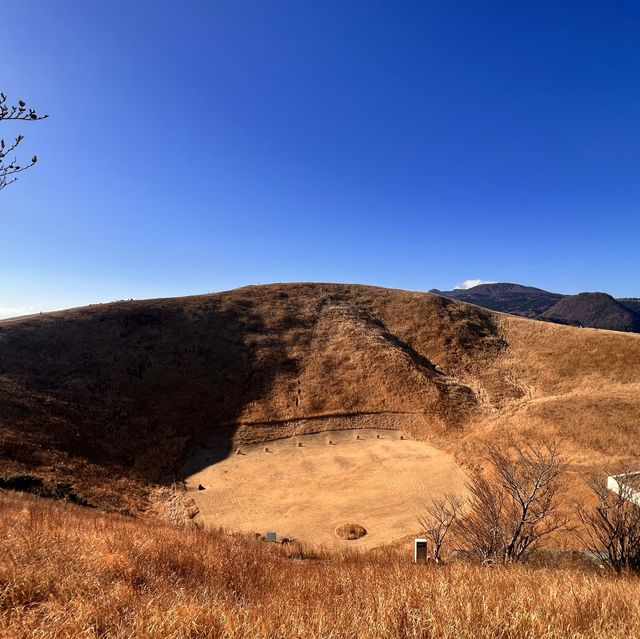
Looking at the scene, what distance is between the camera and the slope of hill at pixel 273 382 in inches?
1148

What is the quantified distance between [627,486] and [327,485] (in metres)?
17.7

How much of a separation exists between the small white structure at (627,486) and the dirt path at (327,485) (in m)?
9.28

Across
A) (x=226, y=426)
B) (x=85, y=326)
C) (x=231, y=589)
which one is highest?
(x=85, y=326)

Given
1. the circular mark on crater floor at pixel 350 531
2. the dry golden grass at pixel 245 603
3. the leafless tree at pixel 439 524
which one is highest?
the dry golden grass at pixel 245 603

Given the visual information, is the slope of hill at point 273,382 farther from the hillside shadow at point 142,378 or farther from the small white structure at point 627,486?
the small white structure at point 627,486

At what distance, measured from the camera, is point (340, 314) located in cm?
5600

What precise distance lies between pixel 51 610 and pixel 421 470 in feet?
90.8

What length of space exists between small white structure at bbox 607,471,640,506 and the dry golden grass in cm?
965

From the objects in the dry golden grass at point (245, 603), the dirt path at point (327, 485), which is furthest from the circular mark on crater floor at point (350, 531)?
the dry golden grass at point (245, 603)

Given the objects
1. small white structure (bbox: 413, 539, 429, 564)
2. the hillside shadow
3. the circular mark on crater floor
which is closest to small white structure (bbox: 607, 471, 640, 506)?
small white structure (bbox: 413, 539, 429, 564)

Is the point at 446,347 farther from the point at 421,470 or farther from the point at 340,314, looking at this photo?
the point at 421,470

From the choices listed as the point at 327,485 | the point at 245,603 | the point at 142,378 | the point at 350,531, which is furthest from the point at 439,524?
the point at 142,378

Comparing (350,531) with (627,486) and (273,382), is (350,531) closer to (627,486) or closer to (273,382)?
(627,486)

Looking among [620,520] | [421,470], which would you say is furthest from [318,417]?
[620,520]
